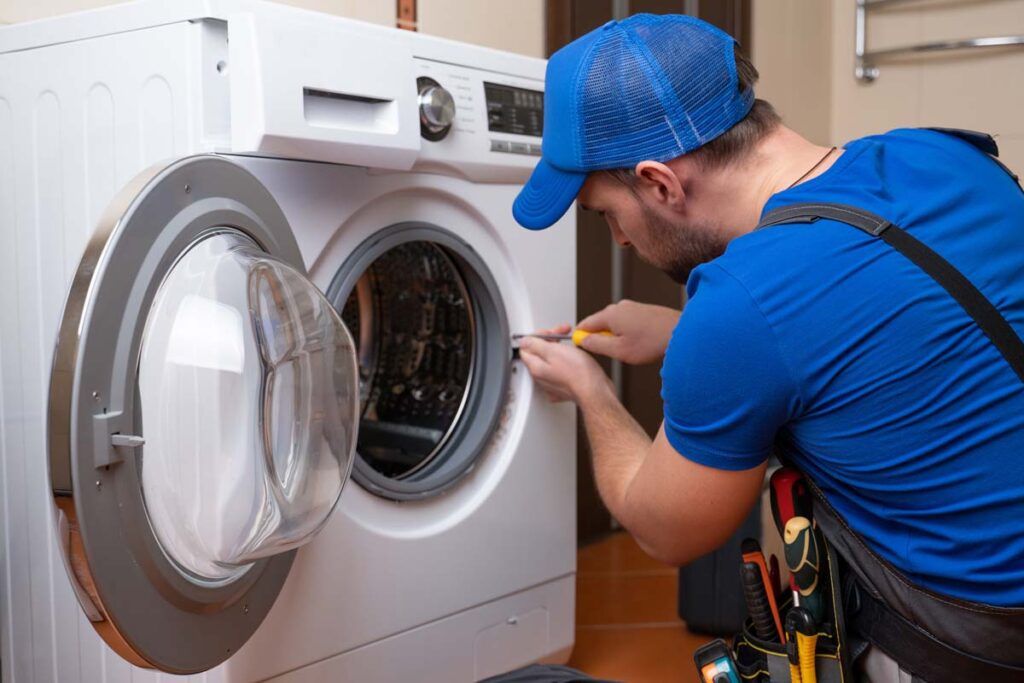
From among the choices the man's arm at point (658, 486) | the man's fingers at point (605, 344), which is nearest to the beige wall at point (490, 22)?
the man's fingers at point (605, 344)

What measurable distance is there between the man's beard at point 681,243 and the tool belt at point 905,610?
6.4 inches

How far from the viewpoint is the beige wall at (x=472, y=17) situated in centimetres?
176

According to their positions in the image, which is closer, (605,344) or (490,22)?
(605,344)

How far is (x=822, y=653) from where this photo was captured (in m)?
1.12

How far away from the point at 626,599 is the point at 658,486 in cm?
110

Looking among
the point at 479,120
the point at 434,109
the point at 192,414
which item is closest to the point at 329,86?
the point at 434,109

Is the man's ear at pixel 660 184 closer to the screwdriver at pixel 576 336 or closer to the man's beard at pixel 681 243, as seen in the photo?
the man's beard at pixel 681 243

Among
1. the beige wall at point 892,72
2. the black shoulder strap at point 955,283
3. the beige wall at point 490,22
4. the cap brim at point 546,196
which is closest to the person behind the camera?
the black shoulder strap at point 955,283

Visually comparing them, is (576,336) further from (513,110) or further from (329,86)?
(329,86)

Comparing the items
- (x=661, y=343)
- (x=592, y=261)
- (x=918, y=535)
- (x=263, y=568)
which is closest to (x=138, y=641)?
(x=263, y=568)

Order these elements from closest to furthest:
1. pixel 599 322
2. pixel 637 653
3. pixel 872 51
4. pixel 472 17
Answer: pixel 599 322, pixel 637 653, pixel 472 17, pixel 872 51

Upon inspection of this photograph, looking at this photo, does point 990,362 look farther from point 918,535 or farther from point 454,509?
point 454,509

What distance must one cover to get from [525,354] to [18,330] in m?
0.65

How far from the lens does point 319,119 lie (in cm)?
119
